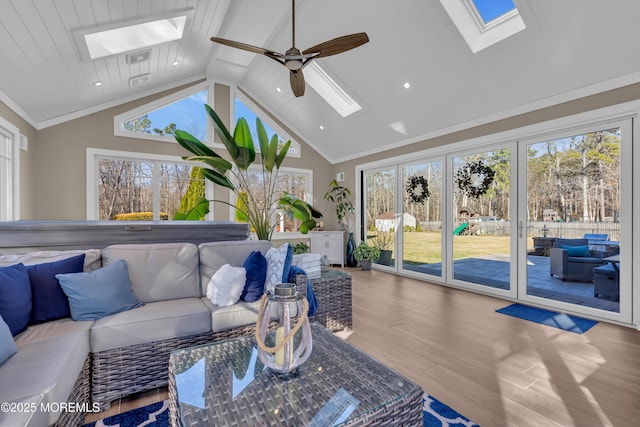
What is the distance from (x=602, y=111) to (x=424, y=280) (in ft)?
10.7

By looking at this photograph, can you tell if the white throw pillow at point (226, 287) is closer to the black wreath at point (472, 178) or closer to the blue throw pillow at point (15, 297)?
the blue throw pillow at point (15, 297)

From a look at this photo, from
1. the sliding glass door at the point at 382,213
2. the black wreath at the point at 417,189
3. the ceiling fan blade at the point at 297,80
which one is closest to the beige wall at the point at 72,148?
the black wreath at the point at 417,189

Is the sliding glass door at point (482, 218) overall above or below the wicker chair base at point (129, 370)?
above

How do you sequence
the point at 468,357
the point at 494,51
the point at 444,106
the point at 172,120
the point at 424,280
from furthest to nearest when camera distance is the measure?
the point at 172,120 → the point at 424,280 → the point at 444,106 → the point at 494,51 → the point at 468,357

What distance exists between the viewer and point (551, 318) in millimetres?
3312

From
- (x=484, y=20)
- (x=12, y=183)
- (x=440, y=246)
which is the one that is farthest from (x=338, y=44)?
(x=12, y=183)

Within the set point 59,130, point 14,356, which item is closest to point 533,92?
point 14,356

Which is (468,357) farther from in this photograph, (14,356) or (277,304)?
(14,356)

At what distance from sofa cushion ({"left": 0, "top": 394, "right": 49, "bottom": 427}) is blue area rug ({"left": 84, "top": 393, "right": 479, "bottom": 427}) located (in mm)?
617

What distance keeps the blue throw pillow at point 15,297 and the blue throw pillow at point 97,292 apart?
17 centimetres

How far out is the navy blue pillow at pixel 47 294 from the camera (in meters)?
1.89

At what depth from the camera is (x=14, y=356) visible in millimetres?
1441

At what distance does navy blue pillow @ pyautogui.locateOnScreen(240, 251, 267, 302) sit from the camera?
2.37 meters

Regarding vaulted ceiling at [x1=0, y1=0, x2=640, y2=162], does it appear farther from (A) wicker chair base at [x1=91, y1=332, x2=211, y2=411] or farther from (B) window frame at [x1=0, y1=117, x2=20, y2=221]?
(A) wicker chair base at [x1=91, y1=332, x2=211, y2=411]
